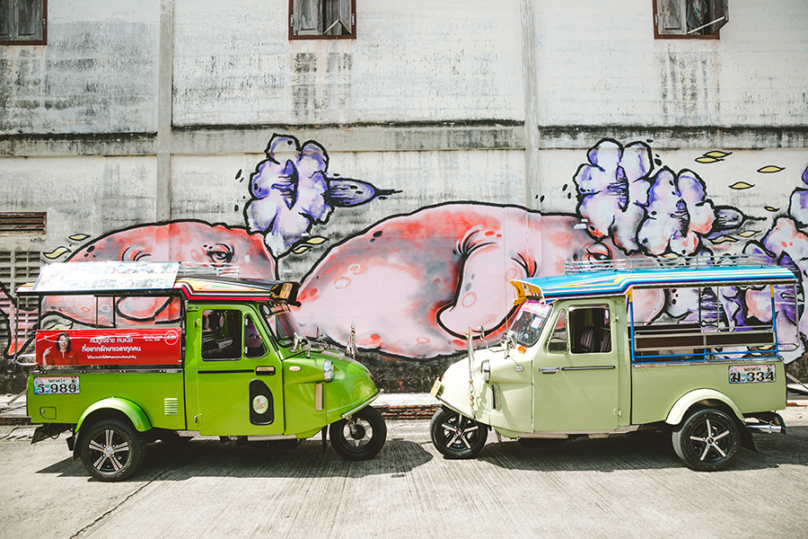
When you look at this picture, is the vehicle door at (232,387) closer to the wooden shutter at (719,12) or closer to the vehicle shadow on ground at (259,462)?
the vehicle shadow on ground at (259,462)

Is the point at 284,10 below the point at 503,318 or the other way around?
the other way around

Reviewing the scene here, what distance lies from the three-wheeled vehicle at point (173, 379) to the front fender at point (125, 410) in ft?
0.05

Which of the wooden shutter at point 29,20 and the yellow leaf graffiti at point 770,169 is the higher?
the wooden shutter at point 29,20

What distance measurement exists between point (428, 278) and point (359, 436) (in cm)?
435

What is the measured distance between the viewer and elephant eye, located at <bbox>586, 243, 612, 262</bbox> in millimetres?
10750

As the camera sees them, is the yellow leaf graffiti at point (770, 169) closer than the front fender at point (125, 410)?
No

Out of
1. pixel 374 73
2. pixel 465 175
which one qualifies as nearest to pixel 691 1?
pixel 465 175

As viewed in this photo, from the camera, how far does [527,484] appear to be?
5.88 metres

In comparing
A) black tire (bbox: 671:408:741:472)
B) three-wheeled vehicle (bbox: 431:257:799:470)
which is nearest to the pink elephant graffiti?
three-wheeled vehicle (bbox: 431:257:799:470)

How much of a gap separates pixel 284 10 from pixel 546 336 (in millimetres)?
8317

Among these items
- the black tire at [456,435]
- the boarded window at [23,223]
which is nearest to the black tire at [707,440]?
the black tire at [456,435]

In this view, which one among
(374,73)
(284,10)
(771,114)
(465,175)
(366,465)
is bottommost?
(366,465)

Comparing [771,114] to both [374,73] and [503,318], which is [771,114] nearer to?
[503,318]

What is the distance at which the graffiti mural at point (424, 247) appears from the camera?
10562mm
